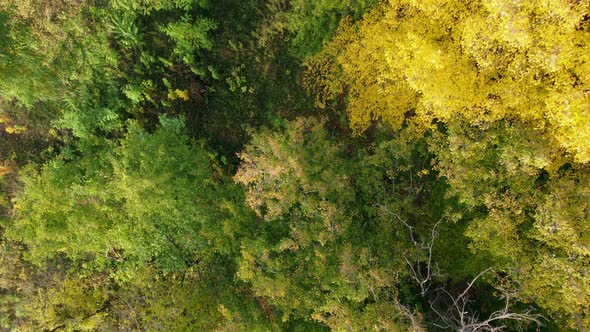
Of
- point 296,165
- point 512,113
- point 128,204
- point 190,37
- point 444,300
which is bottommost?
point 444,300

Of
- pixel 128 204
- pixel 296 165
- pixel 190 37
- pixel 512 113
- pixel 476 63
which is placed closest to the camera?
pixel 512 113

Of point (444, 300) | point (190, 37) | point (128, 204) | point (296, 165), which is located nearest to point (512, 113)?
point (296, 165)

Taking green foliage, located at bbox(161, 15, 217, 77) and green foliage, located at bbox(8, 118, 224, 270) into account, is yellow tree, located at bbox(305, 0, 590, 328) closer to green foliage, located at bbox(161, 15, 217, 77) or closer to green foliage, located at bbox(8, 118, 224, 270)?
green foliage, located at bbox(161, 15, 217, 77)

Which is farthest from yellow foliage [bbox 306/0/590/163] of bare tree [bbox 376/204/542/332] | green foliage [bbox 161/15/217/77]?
green foliage [bbox 161/15/217/77]

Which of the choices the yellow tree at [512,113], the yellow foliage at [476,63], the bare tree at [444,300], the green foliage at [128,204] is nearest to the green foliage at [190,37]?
the green foliage at [128,204]

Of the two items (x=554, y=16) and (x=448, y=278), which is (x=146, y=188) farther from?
(x=554, y=16)

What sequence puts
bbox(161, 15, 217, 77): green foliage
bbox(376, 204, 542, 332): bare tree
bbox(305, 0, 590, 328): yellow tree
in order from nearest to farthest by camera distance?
bbox(305, 0, 590, 328): yellow tree
bbox(376, 204, 542, 332): bare tree
bbox(161, 15, 217, 77): green foliage

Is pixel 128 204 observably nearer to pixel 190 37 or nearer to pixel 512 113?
→ pixel 190 37
